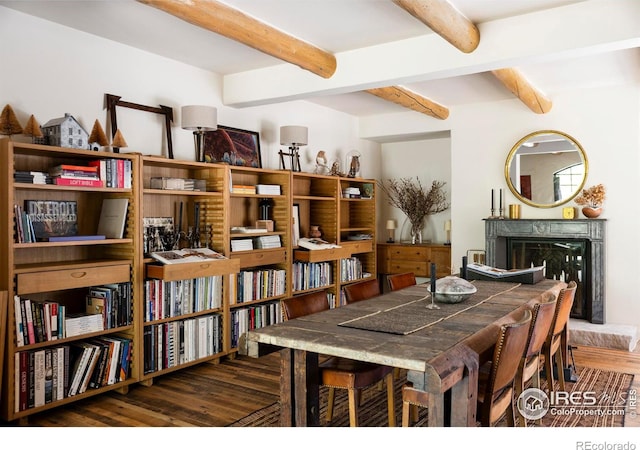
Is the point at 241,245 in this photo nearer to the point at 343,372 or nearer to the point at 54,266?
the point at 54,266

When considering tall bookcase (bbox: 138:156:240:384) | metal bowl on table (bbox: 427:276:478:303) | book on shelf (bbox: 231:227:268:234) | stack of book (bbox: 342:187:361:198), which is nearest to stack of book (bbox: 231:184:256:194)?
tall bookcase (bbox: 138:156:240:384)

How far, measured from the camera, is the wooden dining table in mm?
2143

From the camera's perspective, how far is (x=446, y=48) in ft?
12.6

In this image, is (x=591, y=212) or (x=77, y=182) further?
(x=591, y=212)

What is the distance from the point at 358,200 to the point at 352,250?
0.69 m

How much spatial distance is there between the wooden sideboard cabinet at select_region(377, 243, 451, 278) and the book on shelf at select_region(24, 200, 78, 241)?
4194 millimetres

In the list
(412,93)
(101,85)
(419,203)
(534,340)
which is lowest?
(534,340)

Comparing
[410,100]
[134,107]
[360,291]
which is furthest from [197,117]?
[410,100]

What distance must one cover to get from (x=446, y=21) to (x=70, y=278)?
2834mm

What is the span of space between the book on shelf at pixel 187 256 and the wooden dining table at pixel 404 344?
59.0 inches

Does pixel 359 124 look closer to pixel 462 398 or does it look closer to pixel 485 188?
pixel 485 188

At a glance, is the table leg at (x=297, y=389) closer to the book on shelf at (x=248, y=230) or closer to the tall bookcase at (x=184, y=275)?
the tall bookcase at (x=184, y=275)

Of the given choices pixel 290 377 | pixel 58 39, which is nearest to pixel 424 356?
pixel 290 377

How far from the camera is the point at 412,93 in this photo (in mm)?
5625
